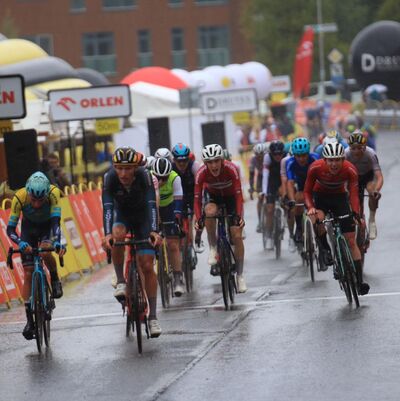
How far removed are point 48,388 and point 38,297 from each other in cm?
216

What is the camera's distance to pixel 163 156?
50.8 feet

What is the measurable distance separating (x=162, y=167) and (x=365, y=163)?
304cm

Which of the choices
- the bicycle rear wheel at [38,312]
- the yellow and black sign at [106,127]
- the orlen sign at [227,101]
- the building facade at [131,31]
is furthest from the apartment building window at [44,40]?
the bicycle rear wheel at [38,312]

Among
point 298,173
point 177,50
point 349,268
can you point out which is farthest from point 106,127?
point 177,50

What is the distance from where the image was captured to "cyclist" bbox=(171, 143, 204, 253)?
15.6m

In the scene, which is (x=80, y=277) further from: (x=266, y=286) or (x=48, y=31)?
(x=48, y=31)

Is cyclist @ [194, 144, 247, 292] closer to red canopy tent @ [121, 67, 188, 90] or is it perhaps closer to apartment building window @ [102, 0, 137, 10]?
red canopy tent @ [121, 67, 188, 90]

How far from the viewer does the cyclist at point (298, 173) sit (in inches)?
642

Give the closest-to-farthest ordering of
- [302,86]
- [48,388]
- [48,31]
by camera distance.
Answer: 1. [48,388]
2. [302,86]
3. [48,31]

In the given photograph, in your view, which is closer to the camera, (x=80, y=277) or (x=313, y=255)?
(x=313, y=255)

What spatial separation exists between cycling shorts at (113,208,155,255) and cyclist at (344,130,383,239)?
4786 millimetres

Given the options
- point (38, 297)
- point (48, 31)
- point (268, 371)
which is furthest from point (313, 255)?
point (48, 31)

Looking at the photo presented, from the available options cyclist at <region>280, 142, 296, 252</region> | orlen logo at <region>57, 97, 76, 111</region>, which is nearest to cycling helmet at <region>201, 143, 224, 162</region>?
cyclist at <region>280, 142, 296, 252</region>

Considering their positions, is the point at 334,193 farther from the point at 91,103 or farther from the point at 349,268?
the point at 91,103
